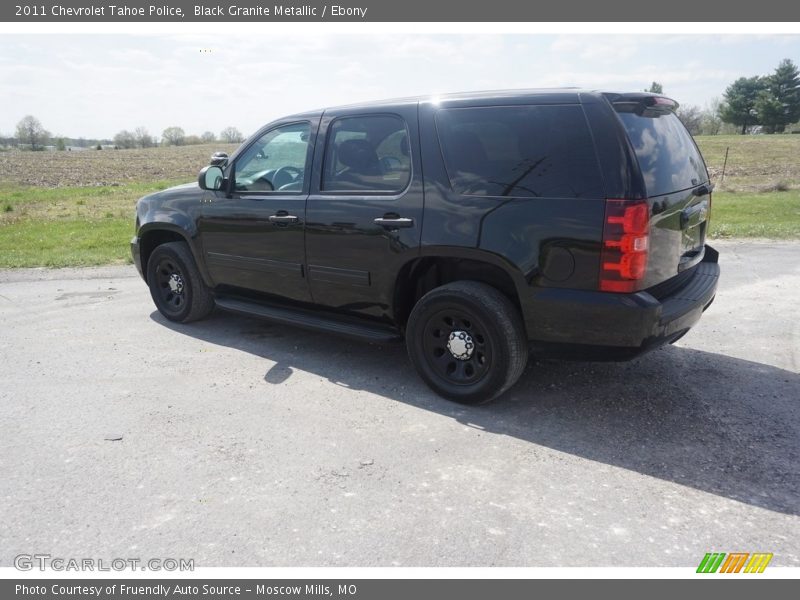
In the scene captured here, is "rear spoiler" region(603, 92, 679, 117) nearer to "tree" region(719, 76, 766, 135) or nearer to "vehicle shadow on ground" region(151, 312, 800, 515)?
"vehicle shadow on ground" region(151, 312, 800, 515)

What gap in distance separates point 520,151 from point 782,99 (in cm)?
8277

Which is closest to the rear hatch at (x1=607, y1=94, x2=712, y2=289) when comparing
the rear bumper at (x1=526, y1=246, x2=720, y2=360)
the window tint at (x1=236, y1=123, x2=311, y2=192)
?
the rear bumper at (x1=526, y1=246, x2=720, y2=360)

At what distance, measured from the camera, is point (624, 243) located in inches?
132

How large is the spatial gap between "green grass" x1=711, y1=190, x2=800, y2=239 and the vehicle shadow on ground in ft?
20.7

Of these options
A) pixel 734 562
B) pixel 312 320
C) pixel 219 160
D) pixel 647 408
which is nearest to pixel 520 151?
pixel 647 408

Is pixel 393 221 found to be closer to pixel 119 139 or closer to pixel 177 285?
pixel 177 285

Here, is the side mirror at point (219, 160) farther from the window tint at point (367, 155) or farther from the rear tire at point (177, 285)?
the window tint at point (367, 155)

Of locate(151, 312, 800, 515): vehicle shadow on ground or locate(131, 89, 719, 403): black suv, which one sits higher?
locate(131, 89, 719, 403): black suv

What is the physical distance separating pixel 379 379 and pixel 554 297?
156 cm

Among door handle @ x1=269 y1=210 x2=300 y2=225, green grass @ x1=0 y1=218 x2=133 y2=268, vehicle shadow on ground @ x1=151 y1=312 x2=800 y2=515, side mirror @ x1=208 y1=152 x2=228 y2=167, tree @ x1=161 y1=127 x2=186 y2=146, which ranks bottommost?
vehicle shadow on ground @ x1=151 y1=312 x2=800 y2=515

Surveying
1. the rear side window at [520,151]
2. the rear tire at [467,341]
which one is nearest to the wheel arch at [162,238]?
the rear tire at [467,341]

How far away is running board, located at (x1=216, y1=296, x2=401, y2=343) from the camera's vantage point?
14.8 ft

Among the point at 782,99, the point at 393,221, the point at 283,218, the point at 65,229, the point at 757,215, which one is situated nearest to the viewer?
the point at 393,221

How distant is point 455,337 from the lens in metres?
4.03
